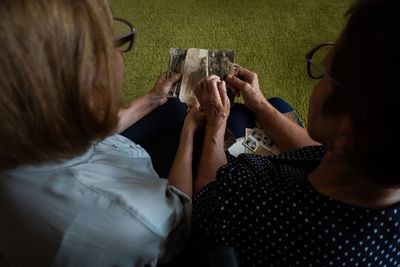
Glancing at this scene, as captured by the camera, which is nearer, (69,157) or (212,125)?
(69,157)

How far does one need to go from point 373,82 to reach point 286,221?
333 mm

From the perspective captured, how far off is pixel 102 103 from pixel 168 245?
425mm

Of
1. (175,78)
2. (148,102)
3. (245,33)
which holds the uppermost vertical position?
(245,33)

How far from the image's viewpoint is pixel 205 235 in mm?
699

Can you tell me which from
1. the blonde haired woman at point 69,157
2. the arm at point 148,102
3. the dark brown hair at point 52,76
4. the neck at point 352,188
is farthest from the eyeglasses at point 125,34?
the neck at point 352,188

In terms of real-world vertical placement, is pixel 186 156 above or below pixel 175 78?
below

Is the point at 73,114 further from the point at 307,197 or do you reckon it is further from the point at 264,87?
the point at 264,87

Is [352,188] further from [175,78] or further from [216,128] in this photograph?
[175,78]

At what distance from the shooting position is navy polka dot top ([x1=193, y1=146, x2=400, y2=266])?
1.70 ft

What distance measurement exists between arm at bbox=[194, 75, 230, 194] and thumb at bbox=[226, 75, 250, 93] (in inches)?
3.8

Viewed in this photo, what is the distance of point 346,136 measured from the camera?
1.55 feet

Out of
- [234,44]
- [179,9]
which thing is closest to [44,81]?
[234,44]

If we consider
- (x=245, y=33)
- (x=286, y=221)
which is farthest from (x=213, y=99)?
(x=245, y=33)

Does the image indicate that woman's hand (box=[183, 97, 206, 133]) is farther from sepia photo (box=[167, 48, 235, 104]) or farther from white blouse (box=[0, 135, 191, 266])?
white blouse (box=[0, 135, 191, 266])
